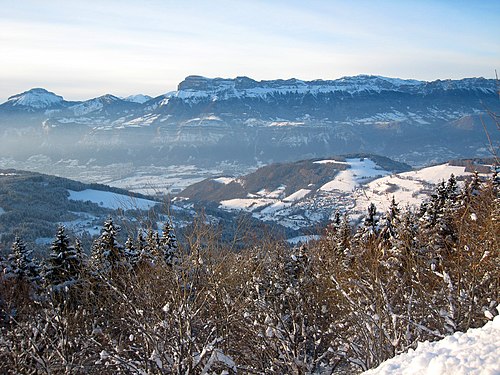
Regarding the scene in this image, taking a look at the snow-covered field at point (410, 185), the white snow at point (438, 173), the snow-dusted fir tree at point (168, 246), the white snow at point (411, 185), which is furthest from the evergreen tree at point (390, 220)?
the white snow at point (438, 173)

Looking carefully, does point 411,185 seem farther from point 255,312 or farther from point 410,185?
point 255,312

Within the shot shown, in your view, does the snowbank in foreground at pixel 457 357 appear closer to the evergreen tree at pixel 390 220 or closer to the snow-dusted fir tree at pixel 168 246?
the snow-dusted fir tree at pixel 168 246

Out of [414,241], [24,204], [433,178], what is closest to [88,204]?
[24,204]

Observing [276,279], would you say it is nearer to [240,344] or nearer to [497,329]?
[240,344]

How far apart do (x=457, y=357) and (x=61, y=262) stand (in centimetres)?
2305

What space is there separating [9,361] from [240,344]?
790cm

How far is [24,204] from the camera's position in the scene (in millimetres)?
153125

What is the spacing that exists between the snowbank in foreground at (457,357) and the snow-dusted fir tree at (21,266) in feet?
77.7

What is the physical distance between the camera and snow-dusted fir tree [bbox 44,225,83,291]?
77.8 feet

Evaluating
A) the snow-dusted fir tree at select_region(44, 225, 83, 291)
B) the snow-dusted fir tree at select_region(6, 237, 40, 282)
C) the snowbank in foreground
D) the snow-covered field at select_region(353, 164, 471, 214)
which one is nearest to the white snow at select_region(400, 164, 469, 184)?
the snow-covered field at select_region(353, 164, 471, 214)

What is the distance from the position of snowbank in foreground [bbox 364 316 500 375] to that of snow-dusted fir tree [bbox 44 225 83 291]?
21.0m

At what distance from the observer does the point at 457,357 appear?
5543 mm

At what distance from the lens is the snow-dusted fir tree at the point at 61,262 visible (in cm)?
2370

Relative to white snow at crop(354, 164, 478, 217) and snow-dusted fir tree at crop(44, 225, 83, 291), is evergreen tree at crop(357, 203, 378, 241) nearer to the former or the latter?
snow-dusted fir tree at crop(44, 225, 83, 291)
